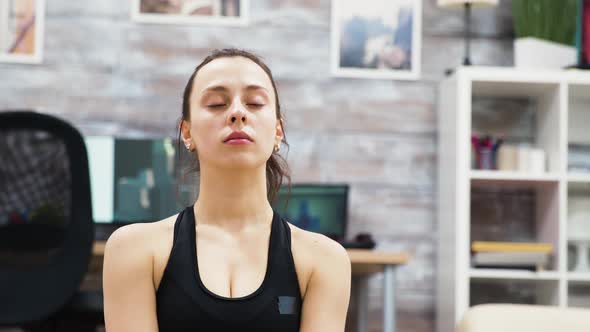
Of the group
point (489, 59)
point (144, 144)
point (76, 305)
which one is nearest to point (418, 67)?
point (489, 59)

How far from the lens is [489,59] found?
12.4 feet

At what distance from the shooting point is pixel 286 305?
1.02m

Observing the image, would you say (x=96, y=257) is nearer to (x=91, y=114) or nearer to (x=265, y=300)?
(x=91, y=114)

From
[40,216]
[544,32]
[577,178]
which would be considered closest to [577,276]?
[577,178]

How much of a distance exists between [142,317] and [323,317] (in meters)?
0.21

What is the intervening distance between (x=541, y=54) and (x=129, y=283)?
285 centimetres

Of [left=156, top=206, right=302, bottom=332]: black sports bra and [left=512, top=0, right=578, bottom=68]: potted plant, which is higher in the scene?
[left=512, top=0, right=578, bottom=68]: potted plant

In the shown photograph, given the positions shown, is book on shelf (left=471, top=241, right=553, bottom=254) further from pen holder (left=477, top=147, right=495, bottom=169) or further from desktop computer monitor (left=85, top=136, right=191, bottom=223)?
desktop computer monitor (left=85, top=136, right=191, bottom=223)

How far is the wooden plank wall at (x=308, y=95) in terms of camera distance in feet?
12.0

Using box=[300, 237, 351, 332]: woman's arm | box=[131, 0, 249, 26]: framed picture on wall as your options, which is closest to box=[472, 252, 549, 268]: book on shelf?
box=[131, 0, 249, 26]: framed picture on wall

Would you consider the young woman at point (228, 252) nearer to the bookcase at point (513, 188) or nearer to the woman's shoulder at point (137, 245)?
the woman's shoulder at point (137, 245)

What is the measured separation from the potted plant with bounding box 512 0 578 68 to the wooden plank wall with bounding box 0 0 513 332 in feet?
0.66

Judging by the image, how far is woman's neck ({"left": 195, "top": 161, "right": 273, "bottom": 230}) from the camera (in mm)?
1062

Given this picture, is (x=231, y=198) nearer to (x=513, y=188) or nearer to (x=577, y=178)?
(x=577, y=178)
